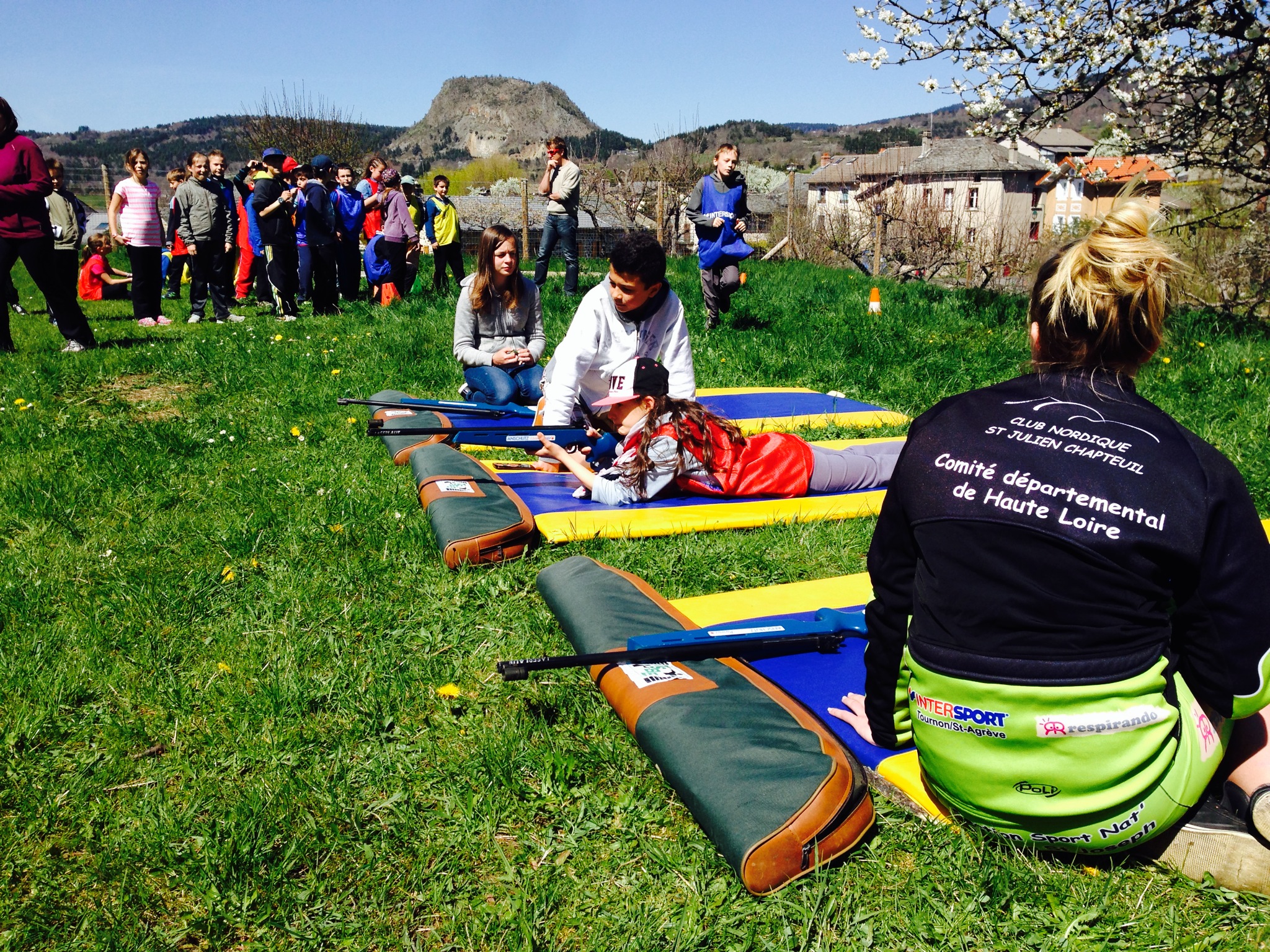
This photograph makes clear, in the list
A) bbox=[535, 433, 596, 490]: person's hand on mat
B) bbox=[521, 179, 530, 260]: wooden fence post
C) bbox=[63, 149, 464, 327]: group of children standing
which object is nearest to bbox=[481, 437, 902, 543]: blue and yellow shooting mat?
bbox=[535, 433, 596, 490]: person's hand on mat

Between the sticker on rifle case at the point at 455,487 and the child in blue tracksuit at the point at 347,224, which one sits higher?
the child in blue tracksuit at the point at 347,224

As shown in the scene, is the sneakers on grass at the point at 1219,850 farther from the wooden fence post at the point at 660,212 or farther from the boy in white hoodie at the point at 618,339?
the wooden fence post at the point at 660,212

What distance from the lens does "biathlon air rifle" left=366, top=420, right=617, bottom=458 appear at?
477 cm

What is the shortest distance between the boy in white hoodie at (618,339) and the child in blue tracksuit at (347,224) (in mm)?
7202

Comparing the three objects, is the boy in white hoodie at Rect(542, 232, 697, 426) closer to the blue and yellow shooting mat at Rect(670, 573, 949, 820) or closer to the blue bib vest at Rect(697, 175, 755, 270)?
the blue and yellow shooting mat at Rect(670, 573, 949, 820)

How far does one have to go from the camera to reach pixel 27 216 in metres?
7.21

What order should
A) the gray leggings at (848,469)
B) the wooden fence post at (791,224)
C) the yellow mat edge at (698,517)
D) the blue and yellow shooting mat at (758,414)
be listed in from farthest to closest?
1. the wooden fence post at (791,224)
2. the blue and yellow shooting mat at (758,414)
3. the gray leggings at (848,469)
4. the yellow mat edge at (698,517)

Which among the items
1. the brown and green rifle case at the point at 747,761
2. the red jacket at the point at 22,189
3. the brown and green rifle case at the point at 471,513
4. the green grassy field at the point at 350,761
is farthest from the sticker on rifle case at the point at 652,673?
the red jacket at the point at 22,189

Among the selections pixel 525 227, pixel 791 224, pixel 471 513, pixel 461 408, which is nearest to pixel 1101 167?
pixel 461 408

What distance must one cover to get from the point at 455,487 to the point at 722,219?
18.4 feet

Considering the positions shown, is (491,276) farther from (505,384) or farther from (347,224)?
(347,224)

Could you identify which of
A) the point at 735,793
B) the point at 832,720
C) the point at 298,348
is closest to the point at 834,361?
the point at 298,348

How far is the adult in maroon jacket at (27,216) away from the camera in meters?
6.95

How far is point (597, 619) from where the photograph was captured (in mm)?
2908
